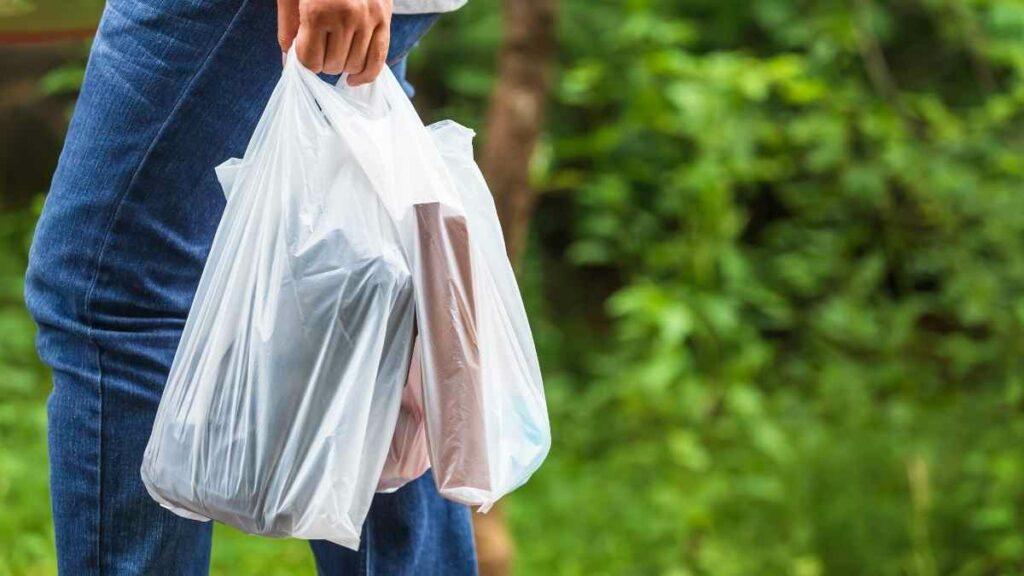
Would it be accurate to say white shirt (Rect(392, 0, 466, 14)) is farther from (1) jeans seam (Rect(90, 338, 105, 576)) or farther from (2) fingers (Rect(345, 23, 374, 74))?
(1) jeans seam (Rect(90, 338, 105, 576))

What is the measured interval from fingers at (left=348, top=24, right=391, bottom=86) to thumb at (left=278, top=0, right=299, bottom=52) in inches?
2.6

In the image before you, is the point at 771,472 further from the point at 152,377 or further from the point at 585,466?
the point at 152,377

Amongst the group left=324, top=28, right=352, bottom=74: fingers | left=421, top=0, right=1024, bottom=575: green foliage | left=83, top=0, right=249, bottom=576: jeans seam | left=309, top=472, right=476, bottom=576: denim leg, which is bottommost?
left=421, top=0, right=1024, bottom=575: green foliage

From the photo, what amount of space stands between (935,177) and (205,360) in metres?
2.88

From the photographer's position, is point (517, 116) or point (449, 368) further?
point (517, 116)

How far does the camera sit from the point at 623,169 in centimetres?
442

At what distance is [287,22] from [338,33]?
0.06 m

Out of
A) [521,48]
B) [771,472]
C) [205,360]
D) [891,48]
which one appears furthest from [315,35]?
[891,48]

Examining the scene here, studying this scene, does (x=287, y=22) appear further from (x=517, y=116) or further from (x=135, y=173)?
(x=517, y=116)

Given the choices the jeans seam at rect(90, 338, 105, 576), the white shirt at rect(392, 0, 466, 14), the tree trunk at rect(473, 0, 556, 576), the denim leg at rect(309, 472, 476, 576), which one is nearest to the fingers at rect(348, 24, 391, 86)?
the white shirt at rect(392, 0, 466, 14)

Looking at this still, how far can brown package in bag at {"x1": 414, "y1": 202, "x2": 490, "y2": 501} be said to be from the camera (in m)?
1.18

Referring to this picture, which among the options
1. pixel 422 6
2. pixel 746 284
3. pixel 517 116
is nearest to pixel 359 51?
pixel 422 6

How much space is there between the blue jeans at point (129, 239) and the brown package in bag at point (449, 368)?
237 mm

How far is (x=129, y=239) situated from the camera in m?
1.25
